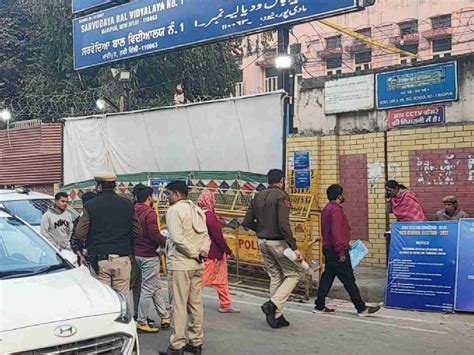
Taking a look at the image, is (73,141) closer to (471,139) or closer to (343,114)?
(343,114)

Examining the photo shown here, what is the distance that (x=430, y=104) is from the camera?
33.9 feet

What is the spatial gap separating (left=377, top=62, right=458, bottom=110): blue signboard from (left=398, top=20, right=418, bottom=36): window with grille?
23063 millimetres

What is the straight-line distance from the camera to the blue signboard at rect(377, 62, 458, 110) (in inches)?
397

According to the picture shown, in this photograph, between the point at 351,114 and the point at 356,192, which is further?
the point at 351,114

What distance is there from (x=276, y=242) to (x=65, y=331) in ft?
12.1

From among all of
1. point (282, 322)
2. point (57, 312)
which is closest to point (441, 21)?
point (282, 322)

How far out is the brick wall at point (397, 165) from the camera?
10023 mm

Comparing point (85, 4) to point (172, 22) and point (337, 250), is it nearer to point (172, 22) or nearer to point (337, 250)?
point (172, 22)

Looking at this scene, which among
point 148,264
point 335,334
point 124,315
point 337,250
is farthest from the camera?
point 337,250

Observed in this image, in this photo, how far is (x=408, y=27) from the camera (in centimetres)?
3247

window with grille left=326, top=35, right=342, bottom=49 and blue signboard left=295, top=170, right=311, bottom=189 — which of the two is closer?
blue signboard left=295, top=170, right=311, bottom=189

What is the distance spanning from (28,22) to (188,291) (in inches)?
874

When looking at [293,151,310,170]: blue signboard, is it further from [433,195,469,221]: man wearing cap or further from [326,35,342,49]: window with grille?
[326,35,342,49]: window with grille

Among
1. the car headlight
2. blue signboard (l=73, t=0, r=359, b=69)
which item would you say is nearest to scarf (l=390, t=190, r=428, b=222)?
blue signboard (l=73, t=0, r=359, b=69)
